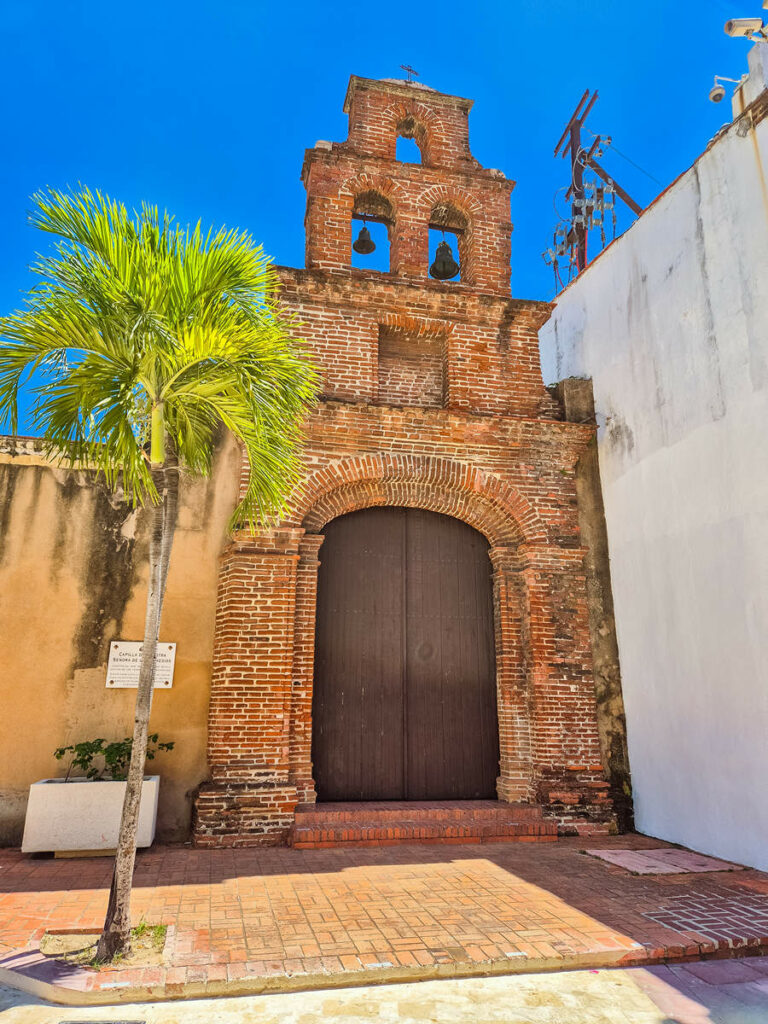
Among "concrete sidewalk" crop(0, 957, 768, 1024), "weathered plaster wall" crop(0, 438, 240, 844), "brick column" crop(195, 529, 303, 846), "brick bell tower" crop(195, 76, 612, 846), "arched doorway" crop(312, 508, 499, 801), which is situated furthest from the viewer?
"arched doorway" crop(312, 508, 499, 801)

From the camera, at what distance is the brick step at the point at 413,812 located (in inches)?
270

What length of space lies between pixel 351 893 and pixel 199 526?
13.6ft

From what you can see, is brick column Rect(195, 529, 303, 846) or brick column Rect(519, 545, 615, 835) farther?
brick column Rect(519, 545, 615, 835)

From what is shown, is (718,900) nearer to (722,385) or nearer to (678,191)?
(722,385)

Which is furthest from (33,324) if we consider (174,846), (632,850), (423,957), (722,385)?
(632,850)

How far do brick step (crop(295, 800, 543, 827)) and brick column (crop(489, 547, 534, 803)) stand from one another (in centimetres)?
30

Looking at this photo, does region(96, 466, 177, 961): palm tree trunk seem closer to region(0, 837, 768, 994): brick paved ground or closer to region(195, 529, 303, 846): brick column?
region(0, 837, 768, 994): brick paved ground

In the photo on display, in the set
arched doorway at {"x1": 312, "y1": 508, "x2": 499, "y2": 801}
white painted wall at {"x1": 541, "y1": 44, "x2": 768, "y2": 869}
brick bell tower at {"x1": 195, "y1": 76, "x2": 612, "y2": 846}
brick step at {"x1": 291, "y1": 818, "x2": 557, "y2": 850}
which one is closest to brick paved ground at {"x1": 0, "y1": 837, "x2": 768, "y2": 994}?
brick step at {"x1": 291, "y1": 818, "x2": 557, "y2": 850}

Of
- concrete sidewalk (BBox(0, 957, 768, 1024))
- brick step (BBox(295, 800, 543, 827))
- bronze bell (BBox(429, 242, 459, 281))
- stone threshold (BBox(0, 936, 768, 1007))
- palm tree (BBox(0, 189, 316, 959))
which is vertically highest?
bronze bell (BBox(429, 242, 459, 281))

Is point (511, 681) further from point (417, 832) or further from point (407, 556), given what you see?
point (417, 832)

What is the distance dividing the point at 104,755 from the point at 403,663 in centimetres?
335

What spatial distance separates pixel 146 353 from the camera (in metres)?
4.39

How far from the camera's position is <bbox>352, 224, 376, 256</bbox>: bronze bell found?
31.1ft

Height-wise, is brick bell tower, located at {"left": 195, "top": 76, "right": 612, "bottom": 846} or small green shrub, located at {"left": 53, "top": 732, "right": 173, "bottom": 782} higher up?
brick bell tower, located at {"left": 195, "top": 76, "right": 612, "bottom": 846}
